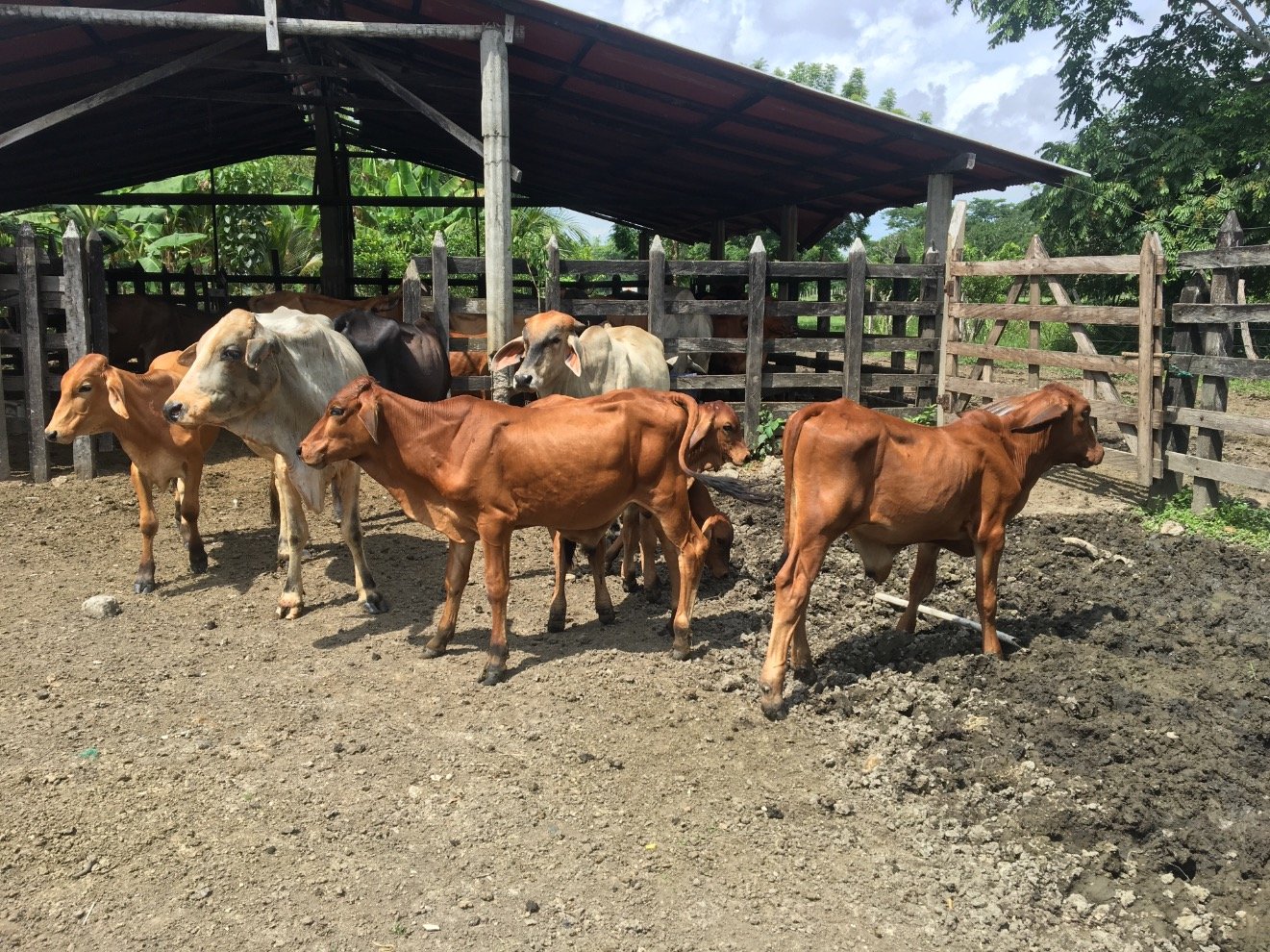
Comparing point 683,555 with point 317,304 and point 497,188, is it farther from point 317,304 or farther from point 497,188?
point 317,304

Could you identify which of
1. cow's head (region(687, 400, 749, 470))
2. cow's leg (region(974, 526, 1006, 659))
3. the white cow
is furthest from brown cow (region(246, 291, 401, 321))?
cow's leg (region(974, 526, 1006, 659))

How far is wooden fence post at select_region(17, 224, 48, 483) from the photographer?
9422 mm

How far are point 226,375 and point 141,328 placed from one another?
7633 millimetres

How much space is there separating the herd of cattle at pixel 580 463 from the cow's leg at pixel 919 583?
0.5 inches

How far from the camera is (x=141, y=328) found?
12625mm

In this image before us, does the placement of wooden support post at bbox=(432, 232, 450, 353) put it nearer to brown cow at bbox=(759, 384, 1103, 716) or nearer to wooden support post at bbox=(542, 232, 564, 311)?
wooden support post at bbox=(542, 232, 564, 311)

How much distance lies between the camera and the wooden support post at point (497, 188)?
335 inches

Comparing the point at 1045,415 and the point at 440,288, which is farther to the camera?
the point at 440,288

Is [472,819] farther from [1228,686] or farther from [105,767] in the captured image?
[1228,686]

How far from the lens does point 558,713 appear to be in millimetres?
4977

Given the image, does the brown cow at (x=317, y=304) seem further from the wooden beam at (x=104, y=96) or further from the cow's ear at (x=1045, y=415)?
the cow's ear at (x=1045, y=415)

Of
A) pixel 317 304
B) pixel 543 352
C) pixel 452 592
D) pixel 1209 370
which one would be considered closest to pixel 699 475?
pixel 452 592

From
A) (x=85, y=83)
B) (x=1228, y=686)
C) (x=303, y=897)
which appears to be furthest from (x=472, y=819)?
(x=85, y=83)

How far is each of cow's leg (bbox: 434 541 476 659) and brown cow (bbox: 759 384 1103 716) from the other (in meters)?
1.77
